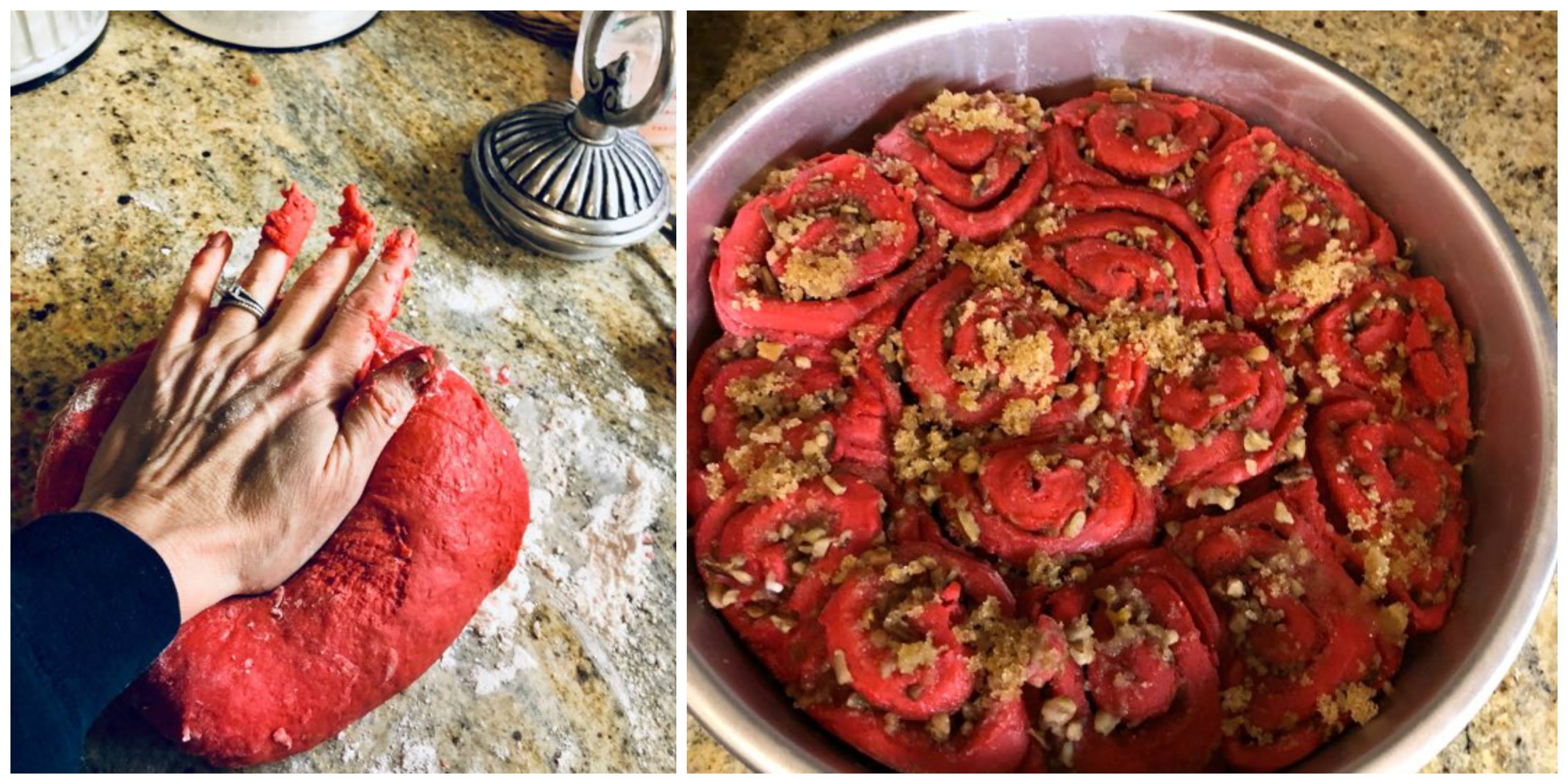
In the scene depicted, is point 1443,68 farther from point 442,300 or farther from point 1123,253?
point 442,300

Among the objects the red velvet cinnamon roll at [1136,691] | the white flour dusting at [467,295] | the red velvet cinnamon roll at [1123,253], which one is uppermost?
the red velvet cinnamon roll at [1123,253]

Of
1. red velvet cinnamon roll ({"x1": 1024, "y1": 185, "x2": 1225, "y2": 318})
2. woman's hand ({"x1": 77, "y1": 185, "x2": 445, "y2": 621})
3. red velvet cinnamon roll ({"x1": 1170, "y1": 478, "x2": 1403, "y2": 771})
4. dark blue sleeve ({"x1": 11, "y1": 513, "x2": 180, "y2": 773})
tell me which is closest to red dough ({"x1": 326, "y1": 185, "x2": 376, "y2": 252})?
woman's hand ({"x1": 77, "y1": 185, "x2": 445, "y2": 621})

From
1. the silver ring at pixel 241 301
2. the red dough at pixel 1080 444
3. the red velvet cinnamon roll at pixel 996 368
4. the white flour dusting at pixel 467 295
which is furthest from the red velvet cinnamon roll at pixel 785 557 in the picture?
the silver ring at pixel 241 301

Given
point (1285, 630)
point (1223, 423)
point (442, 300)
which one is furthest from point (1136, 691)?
point (442, 300)

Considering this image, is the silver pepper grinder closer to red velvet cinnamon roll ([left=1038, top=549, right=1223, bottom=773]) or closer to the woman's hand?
the woman's hand

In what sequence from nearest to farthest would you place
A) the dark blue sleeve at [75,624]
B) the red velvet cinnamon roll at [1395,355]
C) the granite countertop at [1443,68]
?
the dark blue sleeve at [75,624] → the red velvet cinnamon roll at [1395,355] → the granite countertop at [1443,68]

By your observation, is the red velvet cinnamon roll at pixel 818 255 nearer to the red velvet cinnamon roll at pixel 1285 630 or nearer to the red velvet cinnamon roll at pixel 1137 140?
the red velvet cinnamon roll at pixel 1137 140

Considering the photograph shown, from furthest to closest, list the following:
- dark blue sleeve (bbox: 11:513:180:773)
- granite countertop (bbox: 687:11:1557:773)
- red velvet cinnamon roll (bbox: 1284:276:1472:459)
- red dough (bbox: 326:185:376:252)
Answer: granite countertop (bbox: 687:11:1557:773), red velvet cinnamon roll (bbox: 1284:276:1472:459), red dough (bbox: 326:185:376:252), dark blue sleeve (bbox: 11:513:180:773)
